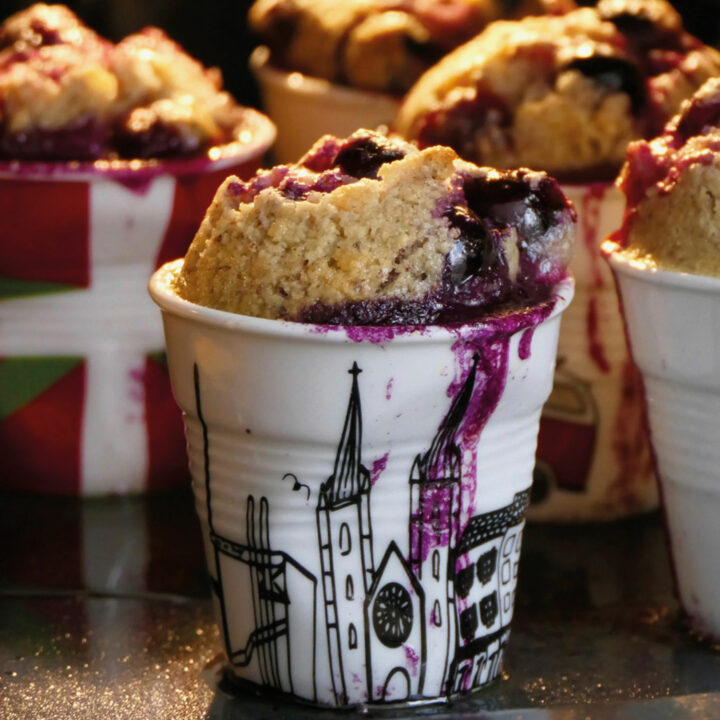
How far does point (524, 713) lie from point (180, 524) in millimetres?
630

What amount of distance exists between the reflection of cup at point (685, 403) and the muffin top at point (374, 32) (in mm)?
743

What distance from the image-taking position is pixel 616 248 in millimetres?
1279

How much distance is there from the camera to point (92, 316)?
1.64m

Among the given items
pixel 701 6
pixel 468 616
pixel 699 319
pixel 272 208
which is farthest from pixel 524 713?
pixel 701 6

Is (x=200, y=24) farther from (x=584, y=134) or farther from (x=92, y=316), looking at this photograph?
(x=584, y=134)

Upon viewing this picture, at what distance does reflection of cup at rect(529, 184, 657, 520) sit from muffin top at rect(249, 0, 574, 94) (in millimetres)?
501

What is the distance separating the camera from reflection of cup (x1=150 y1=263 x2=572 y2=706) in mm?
1054

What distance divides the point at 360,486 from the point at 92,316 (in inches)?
26.0

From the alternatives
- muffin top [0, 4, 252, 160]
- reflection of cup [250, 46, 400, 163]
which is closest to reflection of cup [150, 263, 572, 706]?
muffin top [0, 4, 252, 160]

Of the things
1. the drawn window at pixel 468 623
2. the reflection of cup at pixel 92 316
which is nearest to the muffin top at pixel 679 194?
the drawn window at pixel 468 623

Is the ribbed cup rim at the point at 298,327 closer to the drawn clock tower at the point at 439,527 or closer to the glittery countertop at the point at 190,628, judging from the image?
the drawn clock tower at the point at 439,527

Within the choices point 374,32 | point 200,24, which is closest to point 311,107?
point 374,32

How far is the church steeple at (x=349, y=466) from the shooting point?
1062 millimetres

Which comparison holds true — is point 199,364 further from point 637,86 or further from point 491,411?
point 637,86
